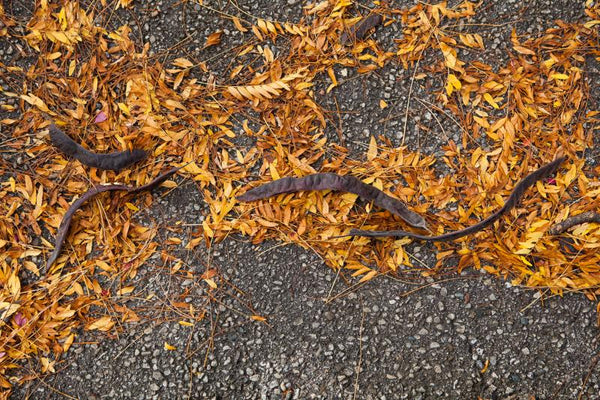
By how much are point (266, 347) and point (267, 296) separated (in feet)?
0.67

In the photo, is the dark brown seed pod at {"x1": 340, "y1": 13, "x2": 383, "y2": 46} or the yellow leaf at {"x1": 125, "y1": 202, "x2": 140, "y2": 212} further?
the dark brown seed pod at {"x1": 340, "y1": 13, "x2": 383, "y2": 46}

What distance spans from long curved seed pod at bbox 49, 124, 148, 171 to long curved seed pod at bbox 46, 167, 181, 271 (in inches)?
3.9

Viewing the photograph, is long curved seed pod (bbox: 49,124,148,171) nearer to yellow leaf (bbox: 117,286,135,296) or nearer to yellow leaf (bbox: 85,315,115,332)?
yellow leaf (bbox: 117,286,135,296)

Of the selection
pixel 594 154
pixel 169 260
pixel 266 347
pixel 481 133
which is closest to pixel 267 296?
pixel 266 347

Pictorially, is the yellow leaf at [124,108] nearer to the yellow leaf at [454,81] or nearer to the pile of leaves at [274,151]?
the pile of leaves at [274,151]

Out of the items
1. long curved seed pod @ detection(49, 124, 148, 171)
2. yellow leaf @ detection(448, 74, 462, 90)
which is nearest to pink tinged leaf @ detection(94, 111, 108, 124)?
long curved seed pod @ detection(49, 124, 148, 171)

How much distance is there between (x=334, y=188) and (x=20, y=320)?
1.40 metres

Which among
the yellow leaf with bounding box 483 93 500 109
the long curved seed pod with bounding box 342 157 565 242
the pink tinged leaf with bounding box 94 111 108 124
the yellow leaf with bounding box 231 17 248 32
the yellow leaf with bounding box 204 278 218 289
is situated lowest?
the yellow leaf with bounding box 204 278 218 289

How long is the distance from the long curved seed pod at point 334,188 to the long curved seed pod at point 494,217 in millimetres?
71

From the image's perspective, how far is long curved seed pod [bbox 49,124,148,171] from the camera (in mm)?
2689

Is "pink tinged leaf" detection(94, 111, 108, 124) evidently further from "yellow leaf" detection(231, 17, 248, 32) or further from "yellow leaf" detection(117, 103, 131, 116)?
"yellow leaf" detection(231, 17, 248, 32)

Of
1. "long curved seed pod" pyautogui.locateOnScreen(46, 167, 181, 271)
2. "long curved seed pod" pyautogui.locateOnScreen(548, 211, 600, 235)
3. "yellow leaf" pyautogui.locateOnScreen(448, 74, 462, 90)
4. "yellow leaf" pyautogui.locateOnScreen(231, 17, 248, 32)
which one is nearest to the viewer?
"long curved seed pod" pyautogui.locateOnScreen(548, 211, 600, 235)

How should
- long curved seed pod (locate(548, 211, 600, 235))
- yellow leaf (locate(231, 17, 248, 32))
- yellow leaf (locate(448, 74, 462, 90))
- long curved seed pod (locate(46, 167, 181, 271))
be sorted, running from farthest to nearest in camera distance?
yellow leaf (locate(231, 17, 248, 32)), yellow leaf (locate(448, 74, 462, 90)), long curved seed pod (locate(46, 167, 181, 271)), long curved seed pod (locate(548, 211, 600, 235))

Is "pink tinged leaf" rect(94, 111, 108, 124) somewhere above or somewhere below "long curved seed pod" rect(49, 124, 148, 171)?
above
